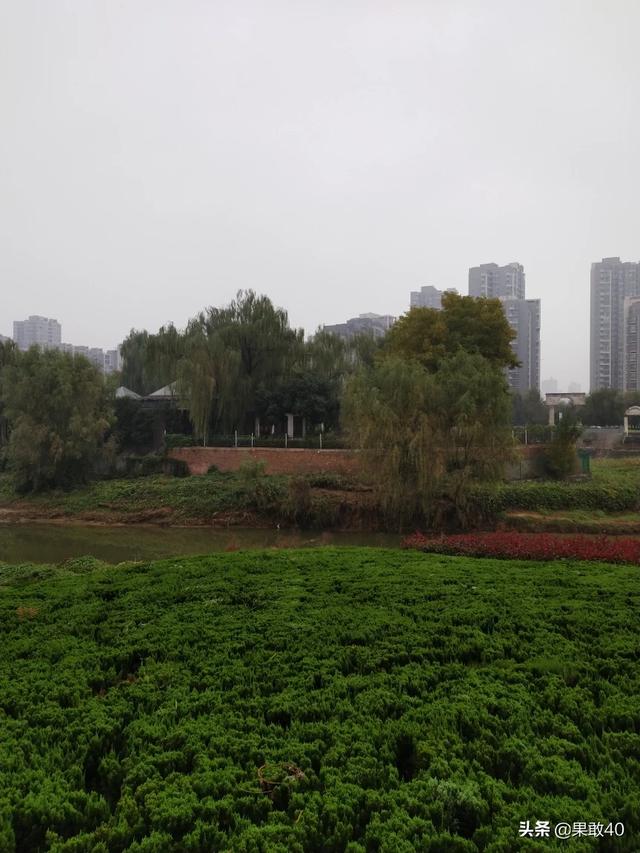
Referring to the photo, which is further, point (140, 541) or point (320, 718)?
point (140, 541)

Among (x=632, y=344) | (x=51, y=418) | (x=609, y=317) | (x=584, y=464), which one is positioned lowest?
(x=584, y=464)

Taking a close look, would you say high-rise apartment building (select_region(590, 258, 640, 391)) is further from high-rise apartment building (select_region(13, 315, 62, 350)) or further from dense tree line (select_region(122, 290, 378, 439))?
high-rise apartment building (select_region(13, 315, 62, 350))

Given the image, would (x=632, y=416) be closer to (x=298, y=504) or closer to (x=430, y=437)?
(x=430, y=437)

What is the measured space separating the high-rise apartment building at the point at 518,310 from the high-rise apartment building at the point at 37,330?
179ft

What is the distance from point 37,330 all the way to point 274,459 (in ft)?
226

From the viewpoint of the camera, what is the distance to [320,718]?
11.4ft

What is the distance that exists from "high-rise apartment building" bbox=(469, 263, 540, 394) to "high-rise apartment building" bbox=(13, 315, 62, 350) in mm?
54580

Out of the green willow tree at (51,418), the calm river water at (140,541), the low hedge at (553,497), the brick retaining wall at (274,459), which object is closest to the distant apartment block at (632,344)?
the low hedge at (553,497)

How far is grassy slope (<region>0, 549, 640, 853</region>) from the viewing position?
2.62 metres

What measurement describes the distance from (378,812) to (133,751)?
4.53 feet

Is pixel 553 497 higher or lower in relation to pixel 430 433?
lower

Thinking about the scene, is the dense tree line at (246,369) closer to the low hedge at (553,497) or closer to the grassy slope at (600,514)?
the low hedge at (553,497)

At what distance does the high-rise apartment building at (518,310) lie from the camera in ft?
171

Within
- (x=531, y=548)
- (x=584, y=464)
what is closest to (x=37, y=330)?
(x=584, y=464)
